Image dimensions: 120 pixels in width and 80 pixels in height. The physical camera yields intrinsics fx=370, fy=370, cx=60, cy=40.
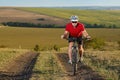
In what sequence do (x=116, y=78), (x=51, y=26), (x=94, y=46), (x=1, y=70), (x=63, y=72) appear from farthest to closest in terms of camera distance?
(x=51, y=26) < (x=94, y=46) < (x=1, y=70) < (x=63, y=72) < (x=116, y=78)

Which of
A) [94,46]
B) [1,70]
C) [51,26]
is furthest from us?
[51,26]

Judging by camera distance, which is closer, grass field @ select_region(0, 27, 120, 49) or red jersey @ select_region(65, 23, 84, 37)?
red jersey @ select_region(65, 23, 84, 37)

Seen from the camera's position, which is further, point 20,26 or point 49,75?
point 20,26

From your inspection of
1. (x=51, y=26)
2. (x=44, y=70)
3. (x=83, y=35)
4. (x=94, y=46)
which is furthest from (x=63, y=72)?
(x=51, y=26)

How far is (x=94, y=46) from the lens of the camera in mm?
61750

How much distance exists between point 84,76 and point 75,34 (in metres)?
1.75

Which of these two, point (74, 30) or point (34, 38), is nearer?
point (74, 30)

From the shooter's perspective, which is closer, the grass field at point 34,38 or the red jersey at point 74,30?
the red jersey at point 74,30

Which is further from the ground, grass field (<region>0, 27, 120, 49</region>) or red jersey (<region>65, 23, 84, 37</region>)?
red jersey (<region>65, 23, 84, 37</region>)

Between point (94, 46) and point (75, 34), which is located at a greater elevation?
point (75, 34)

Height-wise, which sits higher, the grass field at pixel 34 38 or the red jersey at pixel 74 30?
the red jersey at pixel 74 30

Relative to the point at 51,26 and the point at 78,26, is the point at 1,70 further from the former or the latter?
the point at 51,26

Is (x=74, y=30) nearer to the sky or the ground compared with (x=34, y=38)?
nearer to the sky

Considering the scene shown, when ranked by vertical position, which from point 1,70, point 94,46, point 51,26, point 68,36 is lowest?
point 51,26
